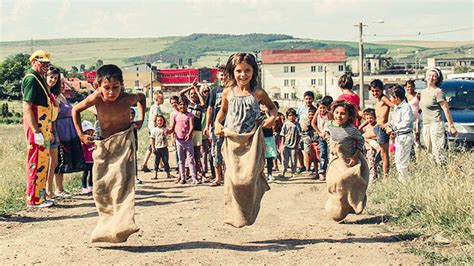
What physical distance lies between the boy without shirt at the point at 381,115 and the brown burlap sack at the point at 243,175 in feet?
12.7

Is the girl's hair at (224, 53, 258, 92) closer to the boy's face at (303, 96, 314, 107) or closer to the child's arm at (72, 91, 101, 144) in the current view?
the child's arm at (72, 91, 101, 144)

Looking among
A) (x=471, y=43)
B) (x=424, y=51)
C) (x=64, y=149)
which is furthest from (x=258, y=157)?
(x=471, y=43)

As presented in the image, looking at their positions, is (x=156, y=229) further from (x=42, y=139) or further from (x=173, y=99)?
(x=173, y=99)

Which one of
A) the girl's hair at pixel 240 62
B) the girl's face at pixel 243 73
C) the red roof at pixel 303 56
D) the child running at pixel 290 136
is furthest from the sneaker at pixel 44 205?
the red roof at pixel 303 56

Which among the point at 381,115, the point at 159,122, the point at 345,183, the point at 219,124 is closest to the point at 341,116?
the point at 345,183

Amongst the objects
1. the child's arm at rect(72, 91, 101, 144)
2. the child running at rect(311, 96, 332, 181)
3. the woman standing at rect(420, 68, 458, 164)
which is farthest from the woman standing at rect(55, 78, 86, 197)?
the woman standing at rect(420, 68, 458, 164)

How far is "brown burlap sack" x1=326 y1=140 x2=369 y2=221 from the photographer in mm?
8205

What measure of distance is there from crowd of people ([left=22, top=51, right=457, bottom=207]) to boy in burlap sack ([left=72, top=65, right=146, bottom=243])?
16mm

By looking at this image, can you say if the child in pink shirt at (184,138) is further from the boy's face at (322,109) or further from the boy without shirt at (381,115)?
the boy without shirt at (381,115)

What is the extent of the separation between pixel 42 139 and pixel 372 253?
5.08 m

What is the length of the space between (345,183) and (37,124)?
456 cm

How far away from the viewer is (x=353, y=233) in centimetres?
801

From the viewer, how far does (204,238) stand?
A: 25.4 feet

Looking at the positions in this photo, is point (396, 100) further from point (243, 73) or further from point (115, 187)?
point (115, 187)
